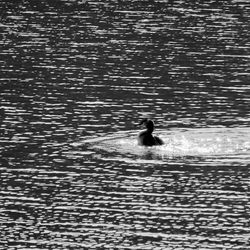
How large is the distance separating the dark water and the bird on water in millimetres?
309

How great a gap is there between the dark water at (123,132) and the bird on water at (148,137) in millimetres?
309

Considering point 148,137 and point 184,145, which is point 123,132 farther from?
point 184,145

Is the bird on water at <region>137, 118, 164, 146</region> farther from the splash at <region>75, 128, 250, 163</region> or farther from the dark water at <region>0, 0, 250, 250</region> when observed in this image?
the dark water at <region>0, 0, 250, 250</region>

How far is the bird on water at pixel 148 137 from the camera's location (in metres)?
37.8

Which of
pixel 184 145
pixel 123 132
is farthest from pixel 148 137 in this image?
pixel 123 132

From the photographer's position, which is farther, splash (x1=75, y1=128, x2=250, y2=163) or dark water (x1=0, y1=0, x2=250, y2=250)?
splash (x1=75, y1=128, x2=250, y2=163)

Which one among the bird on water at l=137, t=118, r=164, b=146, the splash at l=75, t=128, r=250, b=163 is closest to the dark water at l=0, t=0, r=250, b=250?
the splash at l=75, t=128, r=250, b=163

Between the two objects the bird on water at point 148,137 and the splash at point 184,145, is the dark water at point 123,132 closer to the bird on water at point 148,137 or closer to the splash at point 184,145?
the splash at point 184,145

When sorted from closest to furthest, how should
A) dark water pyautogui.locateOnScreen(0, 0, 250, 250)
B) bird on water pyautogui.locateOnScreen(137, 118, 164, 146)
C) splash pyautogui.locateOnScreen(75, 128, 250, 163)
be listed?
dark water pyautogui.locateOnScreen(0, 0, 250, 250) < splash pyautogui.locateOnScreen(75, 128, 250, 163) < bird on water pyautogui.locateOnScreen(137, 118, 164, 146)

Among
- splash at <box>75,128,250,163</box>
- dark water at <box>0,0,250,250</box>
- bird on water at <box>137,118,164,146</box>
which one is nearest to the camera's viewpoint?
dark water at <box>0,0,250,250</box>

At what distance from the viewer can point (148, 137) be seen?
37875mm

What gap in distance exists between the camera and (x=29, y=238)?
2994 centimetres

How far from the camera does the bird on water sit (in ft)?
124

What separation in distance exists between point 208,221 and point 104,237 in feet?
8.58
